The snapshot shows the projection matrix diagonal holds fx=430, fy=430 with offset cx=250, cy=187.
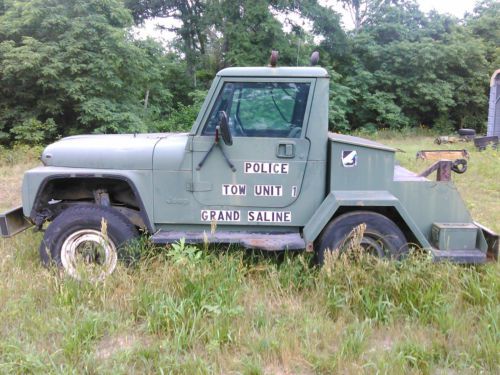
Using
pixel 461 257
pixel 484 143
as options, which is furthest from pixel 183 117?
pixel 461 257

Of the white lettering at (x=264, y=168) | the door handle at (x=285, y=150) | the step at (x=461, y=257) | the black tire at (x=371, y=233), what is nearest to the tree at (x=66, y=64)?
the white lettering at (x=264, y=168)

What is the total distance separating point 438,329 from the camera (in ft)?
9.89

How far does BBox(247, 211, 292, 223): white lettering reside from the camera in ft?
13.0

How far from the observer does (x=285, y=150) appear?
3852 mm

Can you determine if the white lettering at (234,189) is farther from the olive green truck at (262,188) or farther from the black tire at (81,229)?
the black tire at (81,229)

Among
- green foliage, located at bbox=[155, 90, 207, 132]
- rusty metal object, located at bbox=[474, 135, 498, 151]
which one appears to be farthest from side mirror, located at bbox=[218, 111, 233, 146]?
green foliage, located at bbox=[155, 90, 207, 132]

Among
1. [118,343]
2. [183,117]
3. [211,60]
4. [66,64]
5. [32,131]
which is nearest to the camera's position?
[118,343]

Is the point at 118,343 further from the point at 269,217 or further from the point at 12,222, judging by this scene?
the point at 12,222

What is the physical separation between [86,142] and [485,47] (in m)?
24.6

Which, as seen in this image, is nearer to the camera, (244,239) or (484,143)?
(244,239)

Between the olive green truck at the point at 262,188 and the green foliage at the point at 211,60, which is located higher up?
the green foliage at the point at 211,60

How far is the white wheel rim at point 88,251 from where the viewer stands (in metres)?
3.72

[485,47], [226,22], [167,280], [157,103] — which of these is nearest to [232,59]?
[226,22]

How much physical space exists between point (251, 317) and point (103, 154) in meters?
2.07
